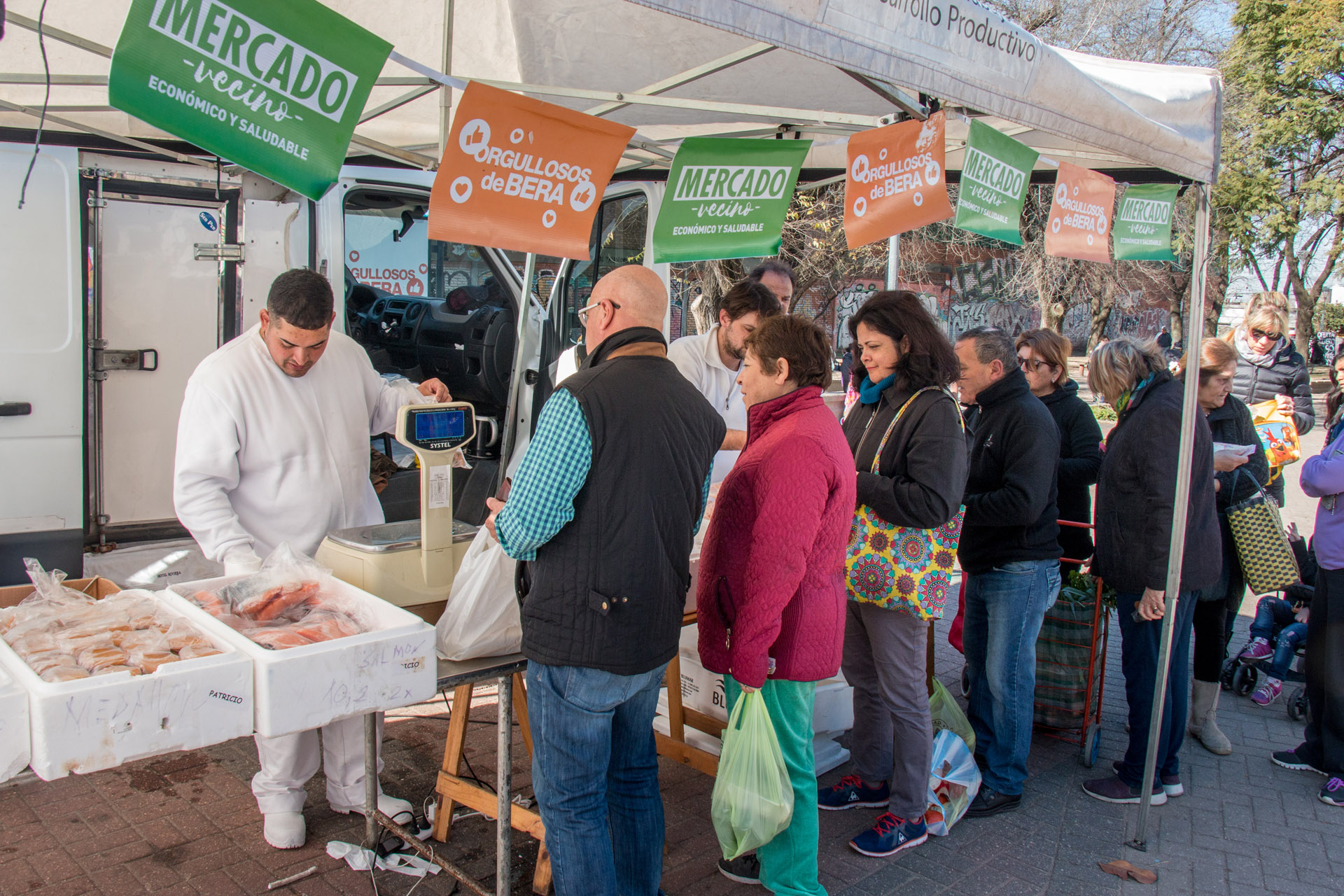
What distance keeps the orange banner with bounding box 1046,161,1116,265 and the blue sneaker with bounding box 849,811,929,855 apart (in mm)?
2765

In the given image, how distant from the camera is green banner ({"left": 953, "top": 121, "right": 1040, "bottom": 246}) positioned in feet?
12.9

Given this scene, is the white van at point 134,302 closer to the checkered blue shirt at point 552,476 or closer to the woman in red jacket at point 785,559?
the checkered blue shirt at point 552,476

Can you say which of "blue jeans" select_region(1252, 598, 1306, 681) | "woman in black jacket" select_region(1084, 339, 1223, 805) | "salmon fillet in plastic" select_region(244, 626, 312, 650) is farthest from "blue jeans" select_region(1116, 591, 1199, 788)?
"salmon fillet in plastic" select_region(244, 626, 312, 650)

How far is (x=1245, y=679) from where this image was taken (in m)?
4.94

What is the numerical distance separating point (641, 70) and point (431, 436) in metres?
2.28

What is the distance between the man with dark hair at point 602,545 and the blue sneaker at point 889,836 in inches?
46.2

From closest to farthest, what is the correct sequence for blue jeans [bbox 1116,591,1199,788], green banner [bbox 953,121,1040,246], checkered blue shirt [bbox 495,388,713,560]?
checkered blue shirt [bbox 495,388,713,560] → blue jeans [bbox 1116,591,1199,788] → green banner [bbox 953,121,1040,246]

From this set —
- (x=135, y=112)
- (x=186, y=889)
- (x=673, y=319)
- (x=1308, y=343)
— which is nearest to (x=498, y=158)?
(x=135, y=112)

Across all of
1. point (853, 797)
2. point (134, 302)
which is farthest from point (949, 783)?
point (134, 302)

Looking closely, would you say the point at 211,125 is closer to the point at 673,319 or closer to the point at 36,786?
the point at 36,786

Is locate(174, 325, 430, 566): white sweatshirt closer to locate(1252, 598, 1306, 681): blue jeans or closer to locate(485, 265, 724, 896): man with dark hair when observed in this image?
locate(485, 265, 724, 896): man with dark hair

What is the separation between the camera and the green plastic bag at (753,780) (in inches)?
103

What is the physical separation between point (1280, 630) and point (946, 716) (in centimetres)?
260

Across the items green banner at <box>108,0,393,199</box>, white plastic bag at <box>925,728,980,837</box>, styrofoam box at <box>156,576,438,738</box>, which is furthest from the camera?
white plastic bag at <box>925,728,980,837</box>
